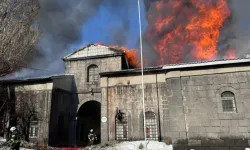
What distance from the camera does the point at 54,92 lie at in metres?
21.8

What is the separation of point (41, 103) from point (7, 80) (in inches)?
179

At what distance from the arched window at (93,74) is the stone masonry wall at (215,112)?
445 inches

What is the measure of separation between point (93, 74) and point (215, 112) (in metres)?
14.1

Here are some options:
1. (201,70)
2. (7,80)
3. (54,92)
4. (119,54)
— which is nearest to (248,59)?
(201,70)

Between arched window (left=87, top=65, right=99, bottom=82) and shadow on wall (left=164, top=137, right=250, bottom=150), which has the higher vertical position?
arched window (left=87, top=65, right=99, bottom=82)

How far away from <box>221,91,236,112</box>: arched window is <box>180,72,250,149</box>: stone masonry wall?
25cm

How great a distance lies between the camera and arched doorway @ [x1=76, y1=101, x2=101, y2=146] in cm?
2478

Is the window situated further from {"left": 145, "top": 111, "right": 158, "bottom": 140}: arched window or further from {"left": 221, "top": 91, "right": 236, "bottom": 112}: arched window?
{"left": 221, "top": 91, "right": 236, "bottom": 112}: arched window

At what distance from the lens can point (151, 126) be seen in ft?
60.4

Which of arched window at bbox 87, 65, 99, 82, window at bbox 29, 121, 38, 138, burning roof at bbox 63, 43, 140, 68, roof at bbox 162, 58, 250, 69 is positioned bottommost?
window at bbox 29, 121, 38, 138

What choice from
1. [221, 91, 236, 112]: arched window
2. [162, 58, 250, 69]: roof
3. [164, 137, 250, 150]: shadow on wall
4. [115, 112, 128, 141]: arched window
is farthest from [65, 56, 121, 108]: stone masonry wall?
[221, 91, 236, 112]: arched window

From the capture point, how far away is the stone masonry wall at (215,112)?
15.1 meters

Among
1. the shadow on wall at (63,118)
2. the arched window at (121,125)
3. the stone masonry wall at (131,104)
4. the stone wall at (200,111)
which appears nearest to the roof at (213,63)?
the stone wall at (200,111)

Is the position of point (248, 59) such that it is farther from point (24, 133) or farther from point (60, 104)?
point (24, 133)
